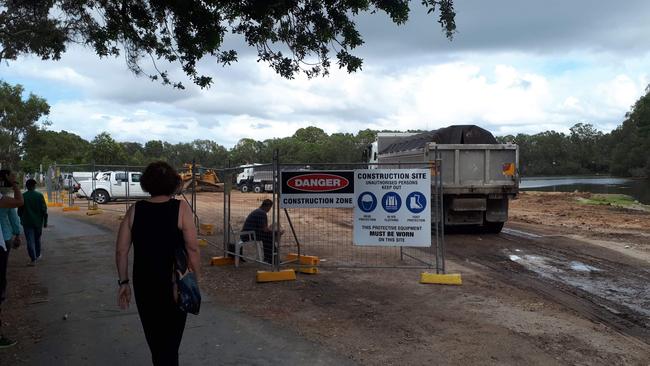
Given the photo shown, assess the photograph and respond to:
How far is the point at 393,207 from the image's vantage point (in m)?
8.12

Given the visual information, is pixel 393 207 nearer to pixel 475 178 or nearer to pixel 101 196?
pixel 475 178

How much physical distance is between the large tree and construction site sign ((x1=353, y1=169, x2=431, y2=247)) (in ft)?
152

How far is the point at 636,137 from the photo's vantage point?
88.5 metres

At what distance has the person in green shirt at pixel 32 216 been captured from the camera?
32.0 ft

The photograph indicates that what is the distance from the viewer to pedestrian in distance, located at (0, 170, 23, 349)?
18.0 ft

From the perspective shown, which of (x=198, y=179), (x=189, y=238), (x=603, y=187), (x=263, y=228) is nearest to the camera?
(x=189, y=238)

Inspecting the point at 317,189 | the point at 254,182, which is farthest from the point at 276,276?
the point at 254,182

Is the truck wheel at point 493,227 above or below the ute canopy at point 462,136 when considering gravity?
below

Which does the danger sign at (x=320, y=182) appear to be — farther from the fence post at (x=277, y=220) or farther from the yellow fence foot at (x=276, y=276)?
the yellow fence foot at (x=276, y=276)

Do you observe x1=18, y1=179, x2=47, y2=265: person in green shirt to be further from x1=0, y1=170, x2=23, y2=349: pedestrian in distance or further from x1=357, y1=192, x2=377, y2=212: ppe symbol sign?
x1=357, y1=192, x2=377, y2=212: ppe symbol sign

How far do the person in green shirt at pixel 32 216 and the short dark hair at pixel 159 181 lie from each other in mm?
7138

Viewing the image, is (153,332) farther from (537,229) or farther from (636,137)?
(636,137)

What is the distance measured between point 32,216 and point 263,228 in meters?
4.22

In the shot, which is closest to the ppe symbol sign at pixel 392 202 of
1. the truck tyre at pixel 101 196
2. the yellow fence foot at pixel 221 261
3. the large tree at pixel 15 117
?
the yellow fence foot at pixel 221 261
